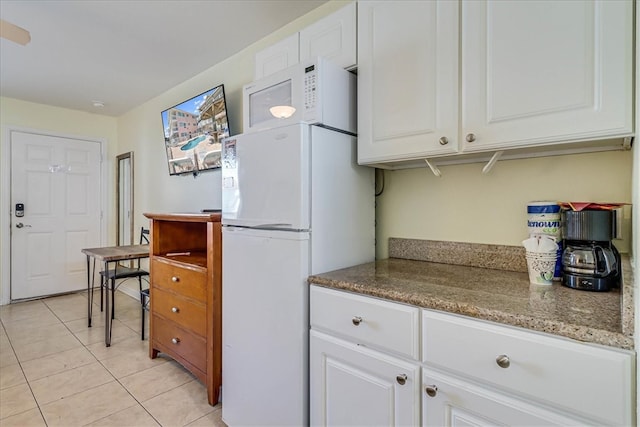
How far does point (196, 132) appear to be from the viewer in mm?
3078

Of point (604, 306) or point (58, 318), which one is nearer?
point (604, 306)

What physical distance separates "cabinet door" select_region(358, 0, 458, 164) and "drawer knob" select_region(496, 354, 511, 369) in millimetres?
760

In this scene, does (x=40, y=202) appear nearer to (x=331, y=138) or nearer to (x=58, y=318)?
(x=58, y=318)

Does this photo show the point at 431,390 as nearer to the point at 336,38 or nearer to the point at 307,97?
the point at 307,97

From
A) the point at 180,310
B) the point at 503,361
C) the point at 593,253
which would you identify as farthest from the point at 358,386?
the point at 180,310

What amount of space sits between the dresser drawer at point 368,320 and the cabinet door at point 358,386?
1.7 inches

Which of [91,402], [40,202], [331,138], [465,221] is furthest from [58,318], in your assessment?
[465,221]

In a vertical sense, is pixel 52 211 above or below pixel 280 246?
above

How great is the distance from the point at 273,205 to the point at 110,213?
14.4 feet

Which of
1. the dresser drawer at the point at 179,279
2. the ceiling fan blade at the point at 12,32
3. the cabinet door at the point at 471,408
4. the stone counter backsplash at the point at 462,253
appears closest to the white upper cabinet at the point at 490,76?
the stone counter backsplash at the point at 462,253

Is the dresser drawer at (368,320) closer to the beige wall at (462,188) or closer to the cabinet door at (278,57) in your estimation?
the beige wall at (462,188)

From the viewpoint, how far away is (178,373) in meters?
2.42

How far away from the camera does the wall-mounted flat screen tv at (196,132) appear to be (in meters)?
2.81

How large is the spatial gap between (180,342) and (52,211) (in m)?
3.38
